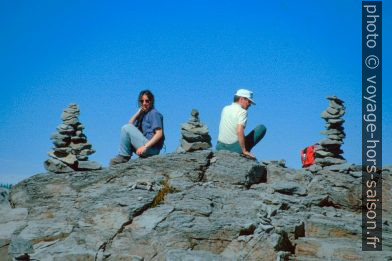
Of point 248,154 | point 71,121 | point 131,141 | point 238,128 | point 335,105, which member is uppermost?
point 335,105

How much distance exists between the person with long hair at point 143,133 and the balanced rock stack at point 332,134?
→ 13134 mm

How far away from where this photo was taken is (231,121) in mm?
12844

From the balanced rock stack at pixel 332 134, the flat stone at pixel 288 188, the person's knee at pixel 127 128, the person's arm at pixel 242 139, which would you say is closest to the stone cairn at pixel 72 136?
the person's knee at pixel 127 128

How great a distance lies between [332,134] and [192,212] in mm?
16329

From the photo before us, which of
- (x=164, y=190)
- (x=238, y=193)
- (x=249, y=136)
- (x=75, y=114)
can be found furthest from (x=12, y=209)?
(x=75, y=114)

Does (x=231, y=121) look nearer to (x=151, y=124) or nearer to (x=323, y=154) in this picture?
(x=151, y=124)

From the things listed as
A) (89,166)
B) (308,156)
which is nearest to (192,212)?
(89,166)

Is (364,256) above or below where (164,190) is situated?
below

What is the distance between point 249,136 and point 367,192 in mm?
4151

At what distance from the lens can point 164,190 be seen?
1116 centimetres

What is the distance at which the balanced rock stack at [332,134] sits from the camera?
2361 centimetres

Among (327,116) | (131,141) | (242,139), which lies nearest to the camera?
(131,141)

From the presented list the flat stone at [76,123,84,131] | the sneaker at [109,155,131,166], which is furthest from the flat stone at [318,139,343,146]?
the flat stone at [76,123,84,131]

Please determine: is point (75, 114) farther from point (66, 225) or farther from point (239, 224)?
point (239, 224)
